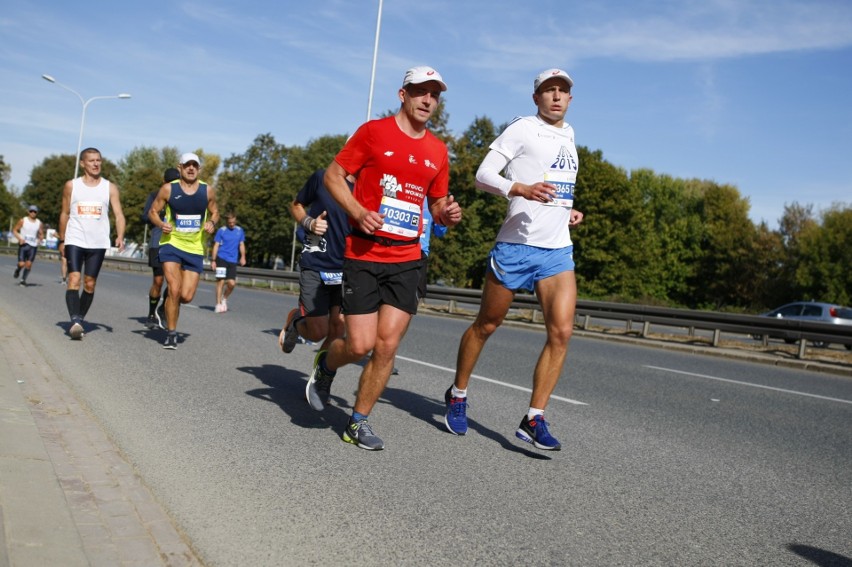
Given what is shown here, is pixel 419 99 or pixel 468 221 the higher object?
pixel 468 221

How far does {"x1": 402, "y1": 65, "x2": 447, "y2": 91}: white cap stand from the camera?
4.93 m

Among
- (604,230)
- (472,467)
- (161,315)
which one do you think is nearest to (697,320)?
(161,315)

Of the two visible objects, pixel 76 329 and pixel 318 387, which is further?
pixel 76 329

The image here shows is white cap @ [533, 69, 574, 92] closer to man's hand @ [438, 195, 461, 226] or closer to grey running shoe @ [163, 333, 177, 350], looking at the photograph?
man's hand @ [438, 195, 461, 226]

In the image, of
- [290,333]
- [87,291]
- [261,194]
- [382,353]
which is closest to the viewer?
[382,353]

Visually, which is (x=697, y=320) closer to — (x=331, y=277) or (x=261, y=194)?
(x=331, y=277)

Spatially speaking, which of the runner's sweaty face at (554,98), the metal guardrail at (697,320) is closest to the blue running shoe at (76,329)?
the runner's sweaty face at (554,98)

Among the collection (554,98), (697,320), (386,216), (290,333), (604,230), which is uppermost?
(604,230)

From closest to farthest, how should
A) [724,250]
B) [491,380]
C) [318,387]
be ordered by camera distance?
[318,387] → [491,380] → [724,250]

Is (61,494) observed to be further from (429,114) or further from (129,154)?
(129,154)

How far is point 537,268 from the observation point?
18.2ft

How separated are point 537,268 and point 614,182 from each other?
200ft

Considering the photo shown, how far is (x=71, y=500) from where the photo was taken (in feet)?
12.1

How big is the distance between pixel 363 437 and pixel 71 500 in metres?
1.83
